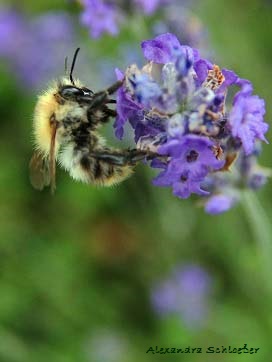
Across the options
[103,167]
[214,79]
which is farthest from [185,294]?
[214,79]

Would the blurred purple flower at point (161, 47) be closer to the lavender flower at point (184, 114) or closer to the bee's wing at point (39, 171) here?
the lavender flower at point (184, 114)

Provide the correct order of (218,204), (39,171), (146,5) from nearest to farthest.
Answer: (39,171)
(218,204)
(146,5)

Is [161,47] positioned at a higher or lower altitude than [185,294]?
lower

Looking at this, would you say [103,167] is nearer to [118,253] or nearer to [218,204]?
[218,204]

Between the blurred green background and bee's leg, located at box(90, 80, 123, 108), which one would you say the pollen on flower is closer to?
bee's leg, located at box(90, 80, 123, 108)

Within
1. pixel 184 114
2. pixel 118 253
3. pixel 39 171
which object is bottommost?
pixel 184 114

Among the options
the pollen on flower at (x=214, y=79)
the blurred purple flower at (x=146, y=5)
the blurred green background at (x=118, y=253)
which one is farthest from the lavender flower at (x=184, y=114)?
the blurred green background at (x=118, y=253)

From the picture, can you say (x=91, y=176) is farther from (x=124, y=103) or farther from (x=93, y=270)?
(x=93, y=270)

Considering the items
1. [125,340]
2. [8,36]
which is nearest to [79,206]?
[125,340]
